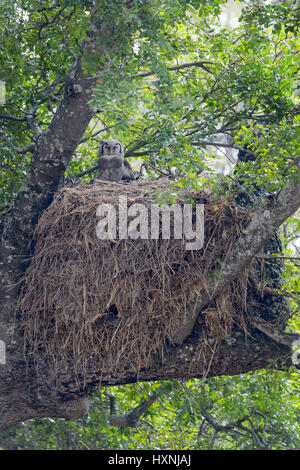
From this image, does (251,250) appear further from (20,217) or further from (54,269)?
(20,217)

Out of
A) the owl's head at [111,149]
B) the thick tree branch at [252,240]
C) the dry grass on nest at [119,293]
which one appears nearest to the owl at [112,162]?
the owl's head at [111,149]

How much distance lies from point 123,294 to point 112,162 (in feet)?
7.67

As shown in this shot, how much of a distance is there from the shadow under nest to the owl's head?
1855mm

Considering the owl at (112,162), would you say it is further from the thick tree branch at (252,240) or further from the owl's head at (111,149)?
the thick tree branch at (252,240)

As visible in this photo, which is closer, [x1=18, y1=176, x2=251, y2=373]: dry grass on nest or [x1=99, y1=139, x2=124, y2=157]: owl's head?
[x1=18, y1=176, x2=251, y2=373]: dry grass on nest

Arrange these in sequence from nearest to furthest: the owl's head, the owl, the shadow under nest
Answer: the shadow under nest
the owl
the owl's head

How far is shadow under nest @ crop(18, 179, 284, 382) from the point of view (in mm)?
4352

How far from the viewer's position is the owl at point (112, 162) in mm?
6258

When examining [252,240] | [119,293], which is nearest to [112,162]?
[119,293]

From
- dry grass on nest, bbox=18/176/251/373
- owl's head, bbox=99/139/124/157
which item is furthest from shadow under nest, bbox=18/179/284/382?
owl's head, bbox=99/139/124/157

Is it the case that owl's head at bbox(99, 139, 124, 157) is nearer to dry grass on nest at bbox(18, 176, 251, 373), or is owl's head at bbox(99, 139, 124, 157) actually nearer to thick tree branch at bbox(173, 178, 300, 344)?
dry grass on nest at bbox(18, 176, 251, 373)

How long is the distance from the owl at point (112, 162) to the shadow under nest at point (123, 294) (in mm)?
1596

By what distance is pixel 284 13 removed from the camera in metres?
4.54
